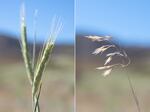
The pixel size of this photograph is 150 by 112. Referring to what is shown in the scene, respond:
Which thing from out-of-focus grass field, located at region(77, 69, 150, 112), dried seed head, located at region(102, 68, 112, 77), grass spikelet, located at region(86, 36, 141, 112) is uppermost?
grass spikelet, located at region(86, 36, 141, 112)

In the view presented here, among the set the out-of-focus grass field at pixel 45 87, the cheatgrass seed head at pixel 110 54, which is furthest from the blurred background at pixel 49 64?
the cheatgrass seed head at pixel 110 54

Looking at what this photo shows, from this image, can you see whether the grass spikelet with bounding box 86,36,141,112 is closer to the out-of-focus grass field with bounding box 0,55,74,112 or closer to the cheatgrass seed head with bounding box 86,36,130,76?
the cheatgrass seed head with bounding box 86,36,130,76

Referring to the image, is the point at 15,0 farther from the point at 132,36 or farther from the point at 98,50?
the point at 132,36

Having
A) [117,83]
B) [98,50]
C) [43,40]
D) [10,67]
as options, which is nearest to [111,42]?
[98,50]

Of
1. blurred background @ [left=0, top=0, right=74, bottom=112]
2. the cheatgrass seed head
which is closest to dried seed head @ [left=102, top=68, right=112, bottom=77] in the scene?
the cheatgrass seed head

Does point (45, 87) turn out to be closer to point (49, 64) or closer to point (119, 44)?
point (49, 64)

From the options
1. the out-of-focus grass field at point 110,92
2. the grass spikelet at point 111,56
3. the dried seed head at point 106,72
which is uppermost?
the grass spikelet at point 111,56

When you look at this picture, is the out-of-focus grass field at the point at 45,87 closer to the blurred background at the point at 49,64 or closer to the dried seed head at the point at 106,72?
the blurred background at the point at 49,64

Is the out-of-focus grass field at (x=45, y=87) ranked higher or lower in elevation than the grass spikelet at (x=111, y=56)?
lower
